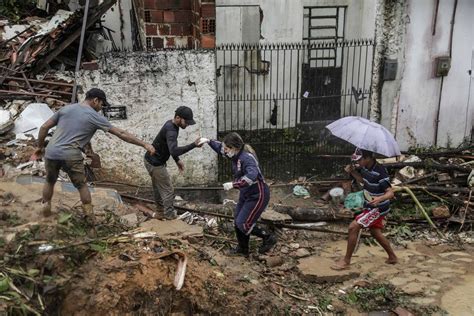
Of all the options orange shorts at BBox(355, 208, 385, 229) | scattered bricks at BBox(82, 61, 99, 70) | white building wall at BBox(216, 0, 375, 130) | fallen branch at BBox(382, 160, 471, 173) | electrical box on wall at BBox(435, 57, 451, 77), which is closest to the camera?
orange shorts at BBox(355, 208, 385, 229)

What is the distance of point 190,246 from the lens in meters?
5.66

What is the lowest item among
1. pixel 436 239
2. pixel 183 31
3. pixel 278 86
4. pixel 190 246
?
pixel 436 239

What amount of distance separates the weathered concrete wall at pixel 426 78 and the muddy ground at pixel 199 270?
126 inches

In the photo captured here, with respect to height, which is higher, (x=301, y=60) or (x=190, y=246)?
(x=301, y=60)

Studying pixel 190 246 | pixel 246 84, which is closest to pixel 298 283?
pixel 190 246

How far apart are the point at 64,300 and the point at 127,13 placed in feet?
27.3

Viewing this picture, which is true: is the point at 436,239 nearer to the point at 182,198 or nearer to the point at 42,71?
the point at 182,198

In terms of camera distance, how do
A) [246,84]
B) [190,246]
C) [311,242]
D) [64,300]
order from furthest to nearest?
1. [246,84]
2. [311,242]
3. [190,246]
4. [64,300]

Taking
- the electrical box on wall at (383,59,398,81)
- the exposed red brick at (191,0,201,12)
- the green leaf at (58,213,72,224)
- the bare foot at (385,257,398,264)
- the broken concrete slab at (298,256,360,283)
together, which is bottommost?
the bare foot at (385,257,398,264)

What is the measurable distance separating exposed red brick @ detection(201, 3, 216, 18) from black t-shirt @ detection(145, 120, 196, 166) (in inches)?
104

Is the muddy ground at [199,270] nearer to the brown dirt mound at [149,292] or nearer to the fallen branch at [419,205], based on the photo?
the brown dirt mound at [149,292]

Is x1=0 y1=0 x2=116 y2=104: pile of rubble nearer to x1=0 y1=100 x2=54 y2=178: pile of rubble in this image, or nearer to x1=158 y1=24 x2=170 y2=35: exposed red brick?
x1=0 y1=100 x2=54 y2=178: pile of rubble

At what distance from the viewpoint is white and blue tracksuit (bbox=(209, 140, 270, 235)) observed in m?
5.78

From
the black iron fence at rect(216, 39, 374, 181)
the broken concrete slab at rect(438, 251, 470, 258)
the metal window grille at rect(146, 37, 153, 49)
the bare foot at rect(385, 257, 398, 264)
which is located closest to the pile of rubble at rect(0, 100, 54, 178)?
the metal window grille at rect(146, 37, 153, 49)
